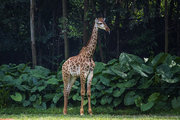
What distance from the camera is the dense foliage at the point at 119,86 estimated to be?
8391mm

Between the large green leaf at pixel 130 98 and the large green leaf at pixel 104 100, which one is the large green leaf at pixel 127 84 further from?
the large green leaf at pixel 104 100

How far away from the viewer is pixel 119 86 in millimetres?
8641

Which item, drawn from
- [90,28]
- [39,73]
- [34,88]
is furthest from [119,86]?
[90,28]

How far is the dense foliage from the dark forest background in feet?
12.9

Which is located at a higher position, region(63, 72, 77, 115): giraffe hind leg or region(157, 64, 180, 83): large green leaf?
region(157, 64, 180, 83): large green leaf

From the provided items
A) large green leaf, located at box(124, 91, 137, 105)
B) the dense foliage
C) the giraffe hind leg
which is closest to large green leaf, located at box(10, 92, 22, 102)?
the dense foliage

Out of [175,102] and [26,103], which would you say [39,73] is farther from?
[175,102]

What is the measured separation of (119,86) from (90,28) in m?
5.41

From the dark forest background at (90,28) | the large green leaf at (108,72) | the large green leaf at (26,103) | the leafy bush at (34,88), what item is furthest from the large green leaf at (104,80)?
the dark forest background at (90,28)

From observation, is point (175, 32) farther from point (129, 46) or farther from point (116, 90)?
point (116, 90)

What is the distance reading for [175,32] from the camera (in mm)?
13641

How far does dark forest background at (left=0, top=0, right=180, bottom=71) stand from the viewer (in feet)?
43.9

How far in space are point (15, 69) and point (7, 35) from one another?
4.45 metres

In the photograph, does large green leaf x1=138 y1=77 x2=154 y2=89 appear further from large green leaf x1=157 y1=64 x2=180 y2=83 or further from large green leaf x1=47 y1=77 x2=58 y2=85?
large green leaf x1=47 y1=77 x2=58 y2=85
